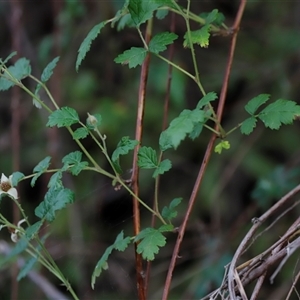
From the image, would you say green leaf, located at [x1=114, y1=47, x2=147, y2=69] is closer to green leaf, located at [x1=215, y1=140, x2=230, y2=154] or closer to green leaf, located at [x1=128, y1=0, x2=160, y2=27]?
green leaf, located at [x1=128, y1=0, x2=160, y2=27]

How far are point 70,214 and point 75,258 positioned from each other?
0.55 ft

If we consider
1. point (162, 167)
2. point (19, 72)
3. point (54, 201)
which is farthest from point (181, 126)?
point (19, 72)

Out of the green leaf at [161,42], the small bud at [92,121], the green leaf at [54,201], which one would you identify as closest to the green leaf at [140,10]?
the green leaf at [161,42]

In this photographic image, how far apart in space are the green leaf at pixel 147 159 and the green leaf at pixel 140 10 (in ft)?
0.63

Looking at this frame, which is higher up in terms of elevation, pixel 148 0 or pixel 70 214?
pixel 148 0

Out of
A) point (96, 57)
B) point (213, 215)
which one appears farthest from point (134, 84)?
point (213, 215)

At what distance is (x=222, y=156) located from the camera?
2156mm

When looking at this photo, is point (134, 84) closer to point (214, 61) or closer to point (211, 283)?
point (214, 61)

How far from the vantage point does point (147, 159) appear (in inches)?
34.2

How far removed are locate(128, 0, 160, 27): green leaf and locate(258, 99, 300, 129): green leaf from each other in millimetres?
230

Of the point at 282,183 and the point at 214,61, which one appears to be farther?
the point at 214,61

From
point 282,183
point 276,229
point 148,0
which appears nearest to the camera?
point 148,0

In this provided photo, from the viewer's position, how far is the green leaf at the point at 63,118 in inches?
33.4

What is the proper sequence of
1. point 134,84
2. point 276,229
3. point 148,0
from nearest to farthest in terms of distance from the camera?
point 148,0
point 276,229
point 134,84
